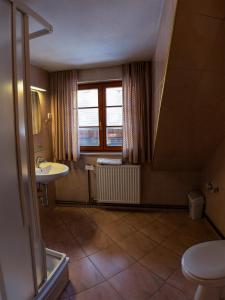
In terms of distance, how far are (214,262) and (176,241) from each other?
0.85 m

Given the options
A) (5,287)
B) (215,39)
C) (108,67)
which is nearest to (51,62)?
(108,67)

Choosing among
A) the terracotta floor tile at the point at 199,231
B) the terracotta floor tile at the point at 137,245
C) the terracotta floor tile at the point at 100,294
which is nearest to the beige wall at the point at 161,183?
the terracotta floor tile at the point at 199,231

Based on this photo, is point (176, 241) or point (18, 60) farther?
point (176, 241)

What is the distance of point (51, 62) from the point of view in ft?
8.23

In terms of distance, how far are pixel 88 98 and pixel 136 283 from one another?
2.44 m

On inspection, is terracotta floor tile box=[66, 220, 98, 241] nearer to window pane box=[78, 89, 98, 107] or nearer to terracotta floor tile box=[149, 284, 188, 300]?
terracotta floor tile box=[149, 284, 188, 300]

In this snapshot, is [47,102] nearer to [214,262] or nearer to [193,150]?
[193,150]

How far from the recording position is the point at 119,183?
2.82m

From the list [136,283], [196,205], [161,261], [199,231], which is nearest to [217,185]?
[196,205]

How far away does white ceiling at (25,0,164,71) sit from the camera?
4.53ft

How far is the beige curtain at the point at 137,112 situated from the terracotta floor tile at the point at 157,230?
34.9 inches

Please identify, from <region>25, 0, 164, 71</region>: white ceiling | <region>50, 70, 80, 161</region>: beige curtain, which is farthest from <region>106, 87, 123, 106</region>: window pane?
<region>50, 70, 80, 161</region>: beige curtain

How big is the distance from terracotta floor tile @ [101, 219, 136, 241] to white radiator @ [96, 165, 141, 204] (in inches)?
14.5

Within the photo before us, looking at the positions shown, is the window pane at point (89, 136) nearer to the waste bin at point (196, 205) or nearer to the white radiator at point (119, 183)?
the white radiator at point (119, 183)
